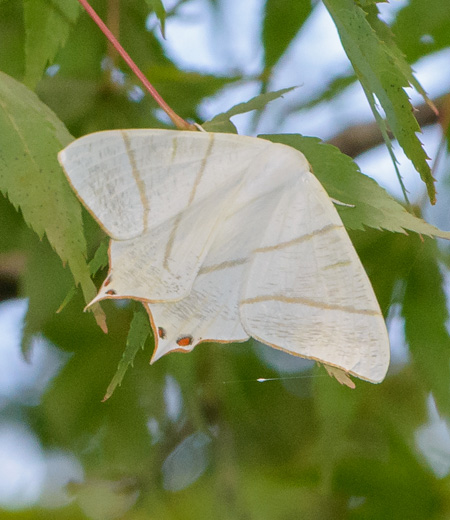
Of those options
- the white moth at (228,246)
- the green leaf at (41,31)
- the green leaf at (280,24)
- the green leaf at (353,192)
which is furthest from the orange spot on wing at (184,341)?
the green leaf at (280,24)

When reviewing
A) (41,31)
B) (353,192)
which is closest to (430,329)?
(353,192)

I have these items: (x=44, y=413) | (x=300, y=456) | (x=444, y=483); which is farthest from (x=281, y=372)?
(x=44, y=413)

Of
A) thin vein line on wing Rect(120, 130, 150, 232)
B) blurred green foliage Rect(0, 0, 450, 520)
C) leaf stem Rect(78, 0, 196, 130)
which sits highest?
leaf stem Rect(78, 0, 196, 130)

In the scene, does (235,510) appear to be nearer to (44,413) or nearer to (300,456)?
(300,456)

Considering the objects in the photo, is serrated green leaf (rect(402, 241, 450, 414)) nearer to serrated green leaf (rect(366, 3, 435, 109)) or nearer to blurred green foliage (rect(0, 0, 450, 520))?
blurred green foliage (rect(0, 0, 450, 520))

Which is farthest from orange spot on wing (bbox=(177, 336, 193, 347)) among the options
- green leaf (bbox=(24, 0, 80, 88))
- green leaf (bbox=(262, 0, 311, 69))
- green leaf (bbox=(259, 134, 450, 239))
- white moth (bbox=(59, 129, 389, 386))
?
green leaf (bbox=(262, 0, 311, 69))
